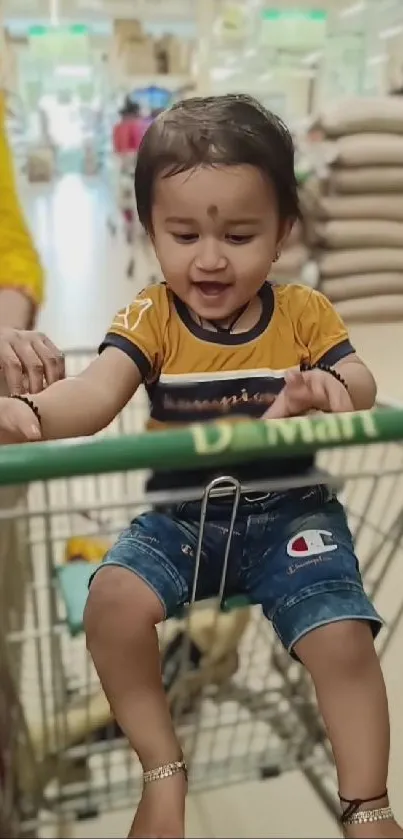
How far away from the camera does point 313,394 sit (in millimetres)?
781

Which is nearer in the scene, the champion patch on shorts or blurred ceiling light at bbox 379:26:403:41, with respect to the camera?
the champion patch on shorts

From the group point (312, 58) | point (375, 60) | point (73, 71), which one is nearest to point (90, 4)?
point (73, 71)

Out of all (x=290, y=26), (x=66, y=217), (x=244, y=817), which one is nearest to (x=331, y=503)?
(x=244, y=817)

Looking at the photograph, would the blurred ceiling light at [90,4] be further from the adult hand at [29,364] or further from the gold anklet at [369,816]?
the gold anklet at [369,816]

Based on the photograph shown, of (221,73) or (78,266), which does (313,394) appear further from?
(221,73)

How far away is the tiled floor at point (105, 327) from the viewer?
1.37 meters

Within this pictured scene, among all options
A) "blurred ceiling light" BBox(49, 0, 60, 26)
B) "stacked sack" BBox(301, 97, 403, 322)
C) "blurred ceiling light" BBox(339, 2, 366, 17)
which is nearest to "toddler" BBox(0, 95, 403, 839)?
"stacked sack" BBox(301, 97, 403, 322)

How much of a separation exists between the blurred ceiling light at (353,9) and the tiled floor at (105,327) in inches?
119

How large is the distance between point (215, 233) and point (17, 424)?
0.84ft

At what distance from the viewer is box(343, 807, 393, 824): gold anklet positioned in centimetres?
69

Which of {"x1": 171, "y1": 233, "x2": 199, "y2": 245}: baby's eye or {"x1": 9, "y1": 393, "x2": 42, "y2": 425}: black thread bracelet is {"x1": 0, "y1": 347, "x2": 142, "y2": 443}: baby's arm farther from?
{"x1": 171, "y1": 233, "x2": 199, "y2": 245}: baby's eye

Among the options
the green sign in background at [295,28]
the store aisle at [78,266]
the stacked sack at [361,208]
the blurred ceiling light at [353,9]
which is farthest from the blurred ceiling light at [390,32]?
the stacked sack at [361,208]

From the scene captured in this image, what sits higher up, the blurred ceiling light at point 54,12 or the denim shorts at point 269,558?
the blurred ceiling light at point 54,12

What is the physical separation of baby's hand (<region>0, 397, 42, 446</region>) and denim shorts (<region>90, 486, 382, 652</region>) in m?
0.15
